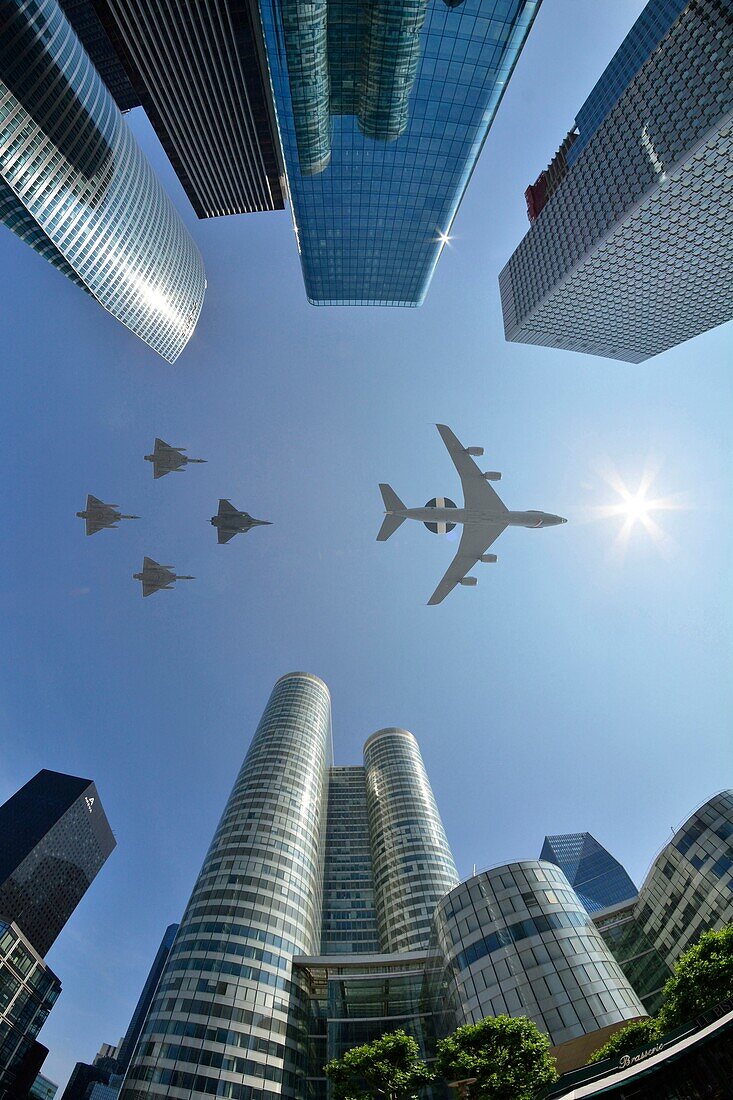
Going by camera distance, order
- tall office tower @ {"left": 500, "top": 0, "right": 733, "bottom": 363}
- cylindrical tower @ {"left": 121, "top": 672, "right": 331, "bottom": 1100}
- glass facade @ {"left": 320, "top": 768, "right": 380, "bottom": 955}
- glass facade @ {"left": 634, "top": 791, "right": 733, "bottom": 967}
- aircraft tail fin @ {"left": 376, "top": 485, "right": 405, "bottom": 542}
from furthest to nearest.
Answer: glass facade @ {"left": 320, "top": 768, "right": 380, "bottom": 955}
tall office tower @ {"left": 500, "top": 0, "right": 733, "bottom": 363}
glass facade @ {"left": 634, "top": 791, "right": 733, "bottom": 967}
cylindrical tower @ {"left": 121, "top": 672, "right": 331, "bottom": 1100}
aircraft tail fin @ {"left": 376, "top": 485, "right": 405, "bottom": 542}

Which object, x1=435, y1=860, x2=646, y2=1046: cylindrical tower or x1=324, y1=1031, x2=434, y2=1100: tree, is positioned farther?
x1=435, y1=860, x2=646, y2=1046: cylindrical tower

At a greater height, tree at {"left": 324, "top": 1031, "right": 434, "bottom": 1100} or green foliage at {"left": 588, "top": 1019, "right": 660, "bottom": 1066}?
tree at {"left": 324, "top": 1031, "right": 434, "bottom": 1100}

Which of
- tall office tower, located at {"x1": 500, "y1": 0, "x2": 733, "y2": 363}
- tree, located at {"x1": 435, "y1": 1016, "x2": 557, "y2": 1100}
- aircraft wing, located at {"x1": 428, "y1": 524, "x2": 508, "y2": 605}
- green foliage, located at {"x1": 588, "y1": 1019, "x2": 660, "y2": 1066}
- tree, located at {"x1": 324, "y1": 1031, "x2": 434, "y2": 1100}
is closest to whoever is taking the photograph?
tree, located at {"x1": 435, "y1": 1016, "x2": 557, "y2": 1100}

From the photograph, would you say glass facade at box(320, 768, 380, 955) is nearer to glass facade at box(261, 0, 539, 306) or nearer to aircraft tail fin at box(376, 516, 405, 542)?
aircraft tail fin at box(376, 516, 405, 542)

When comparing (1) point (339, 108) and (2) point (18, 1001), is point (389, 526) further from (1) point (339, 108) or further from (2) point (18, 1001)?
(2) point (18, 1001)

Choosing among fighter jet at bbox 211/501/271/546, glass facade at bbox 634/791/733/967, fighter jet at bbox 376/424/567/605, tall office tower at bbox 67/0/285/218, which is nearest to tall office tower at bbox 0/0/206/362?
tall office tower at bbox 67/0/285/218

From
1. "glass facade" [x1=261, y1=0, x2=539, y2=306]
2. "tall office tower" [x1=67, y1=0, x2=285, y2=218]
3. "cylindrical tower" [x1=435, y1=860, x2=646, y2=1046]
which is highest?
"tall office tower" [x1=67, y1=0, x2=285, y2=218]

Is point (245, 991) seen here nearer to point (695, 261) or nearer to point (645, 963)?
point (645, 963)
